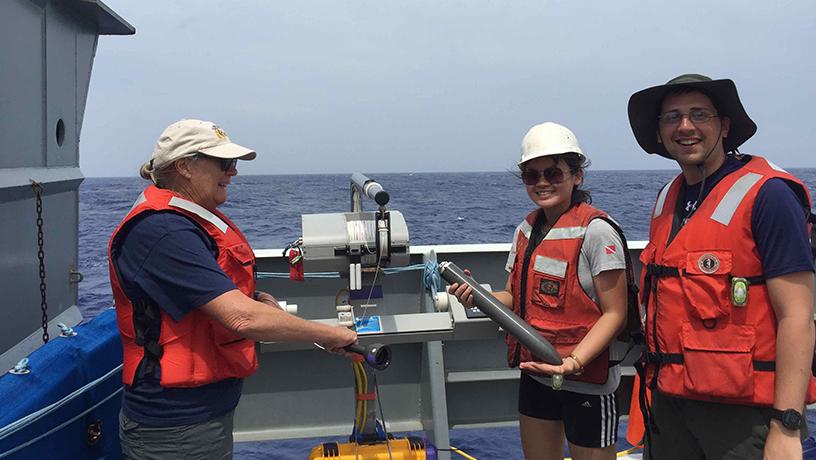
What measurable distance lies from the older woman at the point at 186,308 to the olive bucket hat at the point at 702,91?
55.5 inches

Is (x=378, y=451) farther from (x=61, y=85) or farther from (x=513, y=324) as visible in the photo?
(x=61, y=85)

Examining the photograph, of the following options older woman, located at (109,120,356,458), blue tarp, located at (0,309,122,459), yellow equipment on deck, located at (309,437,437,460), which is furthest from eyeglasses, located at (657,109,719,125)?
blue tarp, located at (0,309,122,459)

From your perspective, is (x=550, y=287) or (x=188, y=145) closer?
(x=188, y=145)

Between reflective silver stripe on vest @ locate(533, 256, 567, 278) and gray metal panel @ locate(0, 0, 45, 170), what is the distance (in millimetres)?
2384

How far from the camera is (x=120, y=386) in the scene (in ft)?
9.71

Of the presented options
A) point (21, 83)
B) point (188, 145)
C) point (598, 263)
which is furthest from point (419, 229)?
point (188, 145)

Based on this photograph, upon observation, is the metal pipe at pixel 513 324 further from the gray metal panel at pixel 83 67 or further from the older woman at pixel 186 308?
the gray metal panel at pixel 83 67

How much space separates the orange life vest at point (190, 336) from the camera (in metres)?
1.99

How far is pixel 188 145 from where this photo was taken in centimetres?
206

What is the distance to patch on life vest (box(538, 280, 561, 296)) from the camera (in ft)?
7.94

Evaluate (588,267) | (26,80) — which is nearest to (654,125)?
(588,267)

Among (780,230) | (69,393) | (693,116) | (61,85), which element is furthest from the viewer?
(61,85)

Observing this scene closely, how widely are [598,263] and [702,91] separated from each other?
2.24ft

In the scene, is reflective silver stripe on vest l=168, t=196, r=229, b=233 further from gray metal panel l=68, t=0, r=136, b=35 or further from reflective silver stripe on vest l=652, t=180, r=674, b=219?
gray metal panel l=68, t=0, r=136, b=35
